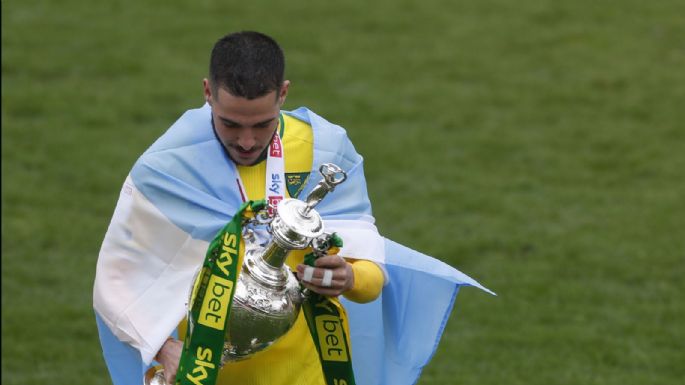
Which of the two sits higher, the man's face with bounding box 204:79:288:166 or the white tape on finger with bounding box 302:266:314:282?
the man's face with bounding box 204:79:288:166

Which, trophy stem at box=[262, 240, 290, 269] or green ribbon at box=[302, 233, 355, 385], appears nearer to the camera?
trophy stem at box=[262, 240, 290, 269]

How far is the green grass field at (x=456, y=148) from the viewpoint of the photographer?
346 inches

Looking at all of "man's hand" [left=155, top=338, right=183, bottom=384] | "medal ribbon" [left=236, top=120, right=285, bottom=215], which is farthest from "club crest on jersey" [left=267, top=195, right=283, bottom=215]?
"man's hand" [left=155, top=338, right=183, bottom=384]

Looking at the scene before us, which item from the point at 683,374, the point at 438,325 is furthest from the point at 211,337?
the point at 683,374

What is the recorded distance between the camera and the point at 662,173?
11.4m

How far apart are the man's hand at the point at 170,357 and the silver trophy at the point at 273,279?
199mm

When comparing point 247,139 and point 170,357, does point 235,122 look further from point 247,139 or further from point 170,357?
point 170,357

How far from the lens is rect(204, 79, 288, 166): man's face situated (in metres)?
4.71

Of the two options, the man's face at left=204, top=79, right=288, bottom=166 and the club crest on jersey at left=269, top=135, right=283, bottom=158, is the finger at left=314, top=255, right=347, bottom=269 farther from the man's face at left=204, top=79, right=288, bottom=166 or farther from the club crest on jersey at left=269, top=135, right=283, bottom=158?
the club crest on jersey at left=269, top=135, right=283, bottom=158

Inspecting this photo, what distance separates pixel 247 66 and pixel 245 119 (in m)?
0.18

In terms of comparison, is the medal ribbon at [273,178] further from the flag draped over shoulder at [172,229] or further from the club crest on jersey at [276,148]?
the flag draped over shoulder at [172,229]

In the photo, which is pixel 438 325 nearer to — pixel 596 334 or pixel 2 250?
pixel 596 334

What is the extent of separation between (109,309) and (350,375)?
92 centimetres

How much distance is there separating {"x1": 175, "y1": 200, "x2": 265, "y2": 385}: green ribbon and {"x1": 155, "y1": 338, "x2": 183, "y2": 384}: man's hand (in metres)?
0.16
